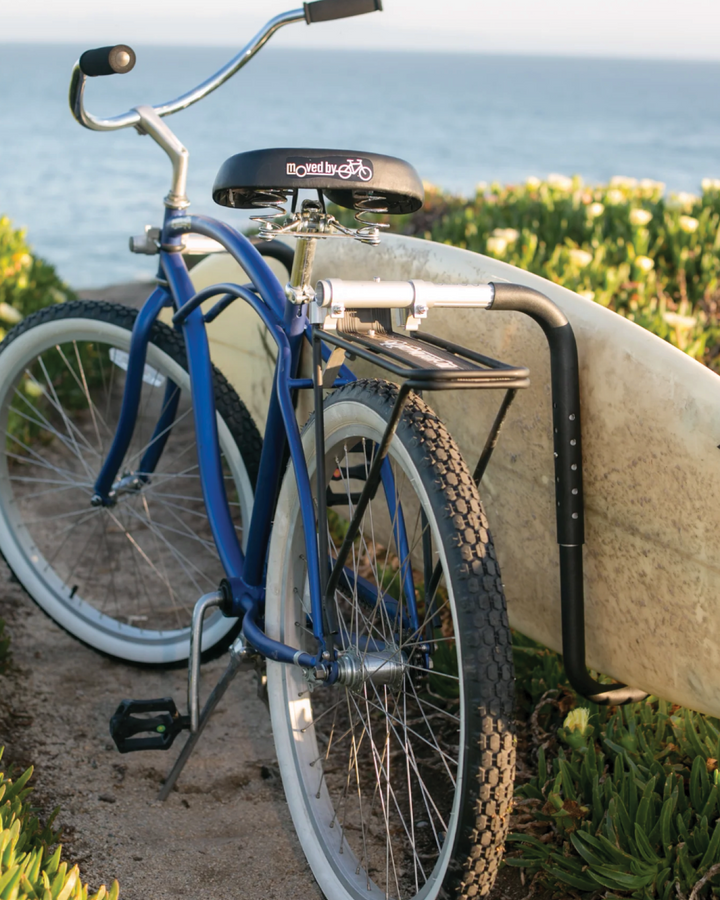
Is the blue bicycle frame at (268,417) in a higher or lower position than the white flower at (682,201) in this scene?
lower

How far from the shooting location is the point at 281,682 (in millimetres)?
2131

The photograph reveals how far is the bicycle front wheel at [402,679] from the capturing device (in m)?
1.53

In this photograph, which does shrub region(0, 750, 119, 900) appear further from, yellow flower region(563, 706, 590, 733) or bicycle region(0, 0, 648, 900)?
yellow flower region(563, 706, 590, 733)

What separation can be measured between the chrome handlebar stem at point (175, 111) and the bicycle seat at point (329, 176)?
58cm

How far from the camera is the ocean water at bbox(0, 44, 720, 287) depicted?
27141mm

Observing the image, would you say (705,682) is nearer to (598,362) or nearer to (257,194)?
(598,362)

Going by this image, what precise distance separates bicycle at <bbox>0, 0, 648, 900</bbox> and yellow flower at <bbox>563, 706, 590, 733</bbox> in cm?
20

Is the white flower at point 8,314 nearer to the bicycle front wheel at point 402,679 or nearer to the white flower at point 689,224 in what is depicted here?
the bicycle front wheel at point 402,679

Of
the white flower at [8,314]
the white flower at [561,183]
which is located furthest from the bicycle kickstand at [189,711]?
the white flower at [561,183]

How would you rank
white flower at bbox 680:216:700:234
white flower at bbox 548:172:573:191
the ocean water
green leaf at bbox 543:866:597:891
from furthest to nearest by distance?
the ocean water
white flower at bbox 548:172:573:191
white flower at bbox 680:216:700:234
green leaf at bbox 543:866:597:891

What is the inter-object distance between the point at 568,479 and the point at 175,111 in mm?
1329

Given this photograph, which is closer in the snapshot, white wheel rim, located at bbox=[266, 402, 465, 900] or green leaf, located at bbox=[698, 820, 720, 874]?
green leaf, located at bbox=[698, 820, 720, 874]

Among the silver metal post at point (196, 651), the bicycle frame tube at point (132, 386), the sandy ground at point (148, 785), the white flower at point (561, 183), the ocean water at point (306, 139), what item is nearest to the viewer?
the sandy ground at point (148, 785)

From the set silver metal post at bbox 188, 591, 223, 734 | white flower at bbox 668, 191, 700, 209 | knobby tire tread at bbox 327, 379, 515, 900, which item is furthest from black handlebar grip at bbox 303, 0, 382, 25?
white flower at bbox 668, 191, 700, 209
